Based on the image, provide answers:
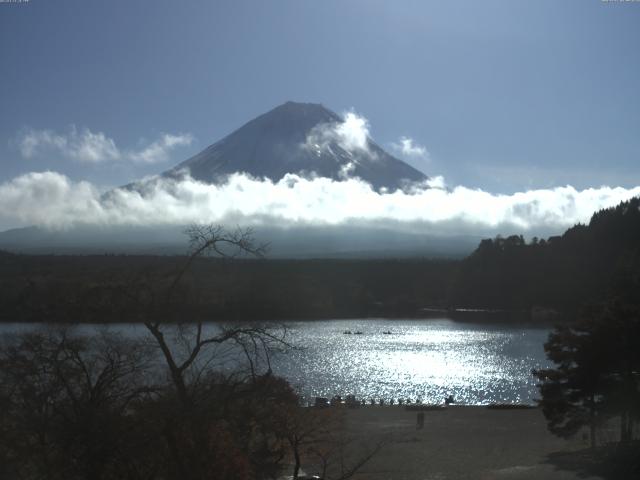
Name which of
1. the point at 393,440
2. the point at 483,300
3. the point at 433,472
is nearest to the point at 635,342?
the point at 433,472

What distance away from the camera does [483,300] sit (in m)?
58.7

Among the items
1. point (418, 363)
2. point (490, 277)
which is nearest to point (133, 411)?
point (418, 363)

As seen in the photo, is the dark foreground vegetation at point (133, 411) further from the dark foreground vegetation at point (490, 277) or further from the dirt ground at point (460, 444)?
the dark foreground vegetation at point (490, 277)

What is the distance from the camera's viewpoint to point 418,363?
102 feet

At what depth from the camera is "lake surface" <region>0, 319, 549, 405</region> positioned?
23.8 m

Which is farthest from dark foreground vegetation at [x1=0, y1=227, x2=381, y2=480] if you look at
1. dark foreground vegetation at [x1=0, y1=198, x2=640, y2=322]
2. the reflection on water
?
dark foreground vegetation at [x1=0, y1=198, x2=640, y2=322]

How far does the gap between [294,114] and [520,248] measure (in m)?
65.1

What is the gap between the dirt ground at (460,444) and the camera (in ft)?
36.0

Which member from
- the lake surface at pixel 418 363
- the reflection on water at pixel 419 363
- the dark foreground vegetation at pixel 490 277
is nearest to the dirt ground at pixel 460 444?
the lake surface at pixel 418 363

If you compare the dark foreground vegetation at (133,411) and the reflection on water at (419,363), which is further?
the reflection on water at (419,363)

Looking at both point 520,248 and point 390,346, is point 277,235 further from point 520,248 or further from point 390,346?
point 390,346

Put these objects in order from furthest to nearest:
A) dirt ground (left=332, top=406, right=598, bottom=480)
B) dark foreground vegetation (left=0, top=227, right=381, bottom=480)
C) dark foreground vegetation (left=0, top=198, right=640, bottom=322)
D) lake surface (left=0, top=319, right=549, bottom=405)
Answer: dark foreground vegetation (left=0, top=198, right=640, bottom=322)
lake surface (left=0, top=319, right=549, bottom=405)
dirt ground (left=332, top=406, right=598, bottom=480)
dark foreground vegetation (left=0, top=227, right=381, bottom=480)

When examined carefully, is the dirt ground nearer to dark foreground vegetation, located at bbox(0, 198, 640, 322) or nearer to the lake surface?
the lake surface

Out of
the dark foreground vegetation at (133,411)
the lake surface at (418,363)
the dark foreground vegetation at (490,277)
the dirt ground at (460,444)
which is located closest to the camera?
the dark foreground vegetation at (133,411)
